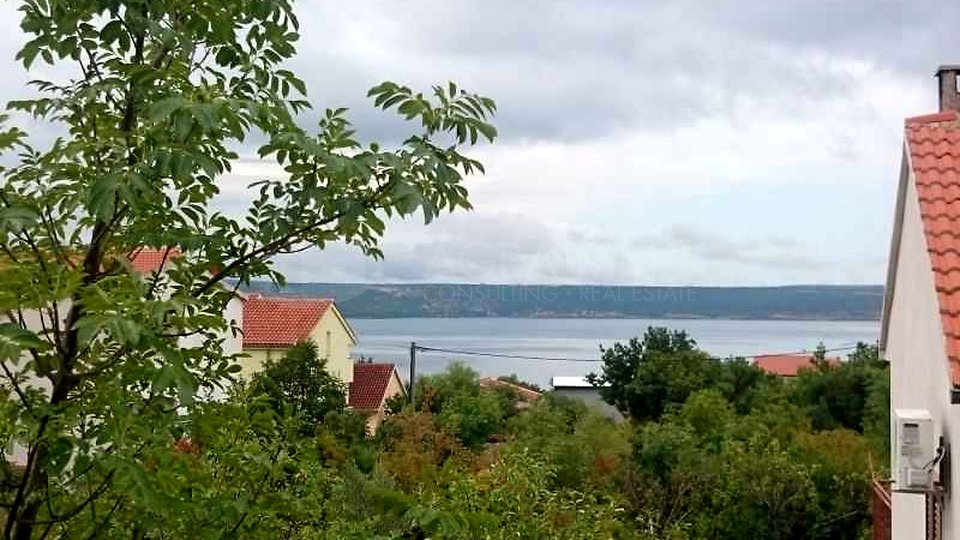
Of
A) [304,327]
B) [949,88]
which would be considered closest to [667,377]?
[304,327]

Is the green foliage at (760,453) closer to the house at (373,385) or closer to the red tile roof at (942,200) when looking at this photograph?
the red tile roof at (942,200)

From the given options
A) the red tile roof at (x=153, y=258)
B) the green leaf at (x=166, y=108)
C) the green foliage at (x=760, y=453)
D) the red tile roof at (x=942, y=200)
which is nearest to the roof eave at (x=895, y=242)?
the red tile roof at (x=942, y=200)

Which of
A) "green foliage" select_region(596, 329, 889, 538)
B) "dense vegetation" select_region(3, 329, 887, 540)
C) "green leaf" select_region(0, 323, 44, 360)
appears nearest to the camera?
"green leaf" select_region(0, 323, 44, 360)

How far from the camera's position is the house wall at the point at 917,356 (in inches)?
222

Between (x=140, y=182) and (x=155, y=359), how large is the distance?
0.47m

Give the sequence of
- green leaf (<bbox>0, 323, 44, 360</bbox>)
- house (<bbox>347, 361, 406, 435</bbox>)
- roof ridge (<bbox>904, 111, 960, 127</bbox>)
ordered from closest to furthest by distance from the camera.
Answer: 1. green leaf (<bbox>0, 323, 44, 360</bbox>)
2. roof ridge (<bbox>904, 111, 960, 127</bbox>)
3. house (<bbox>347, 361, 406, 435</bbox>)

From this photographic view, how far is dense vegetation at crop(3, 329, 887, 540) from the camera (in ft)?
10.2

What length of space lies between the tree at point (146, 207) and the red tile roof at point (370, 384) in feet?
115

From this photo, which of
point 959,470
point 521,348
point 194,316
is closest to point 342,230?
point 194,316

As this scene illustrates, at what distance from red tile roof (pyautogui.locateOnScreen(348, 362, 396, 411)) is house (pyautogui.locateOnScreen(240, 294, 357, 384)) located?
441mm

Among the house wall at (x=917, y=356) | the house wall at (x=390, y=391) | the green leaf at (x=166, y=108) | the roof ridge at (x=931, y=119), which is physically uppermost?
the roof ridge at (x=931, y=119)

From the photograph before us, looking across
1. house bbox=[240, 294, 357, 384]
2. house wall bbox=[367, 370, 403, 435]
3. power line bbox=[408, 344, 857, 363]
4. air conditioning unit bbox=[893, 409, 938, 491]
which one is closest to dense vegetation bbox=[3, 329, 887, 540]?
power line bbox=[408, 344, 857, 363]

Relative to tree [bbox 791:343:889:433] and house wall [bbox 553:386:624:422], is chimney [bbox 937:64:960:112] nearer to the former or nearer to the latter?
tree [bbox 791:343:889:433]

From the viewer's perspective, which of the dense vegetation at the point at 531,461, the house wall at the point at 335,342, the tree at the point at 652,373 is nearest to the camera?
the dense vegetation at the point at 531,461
